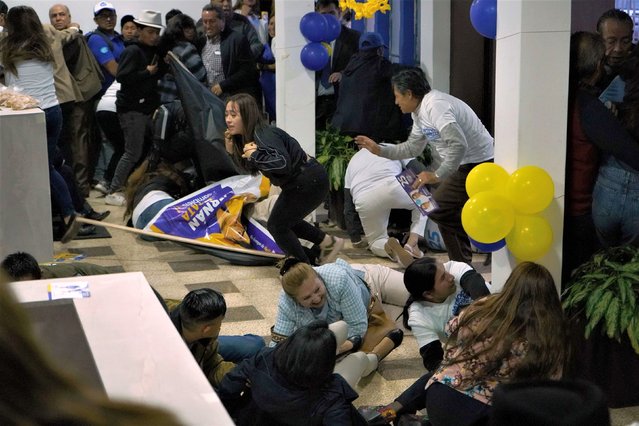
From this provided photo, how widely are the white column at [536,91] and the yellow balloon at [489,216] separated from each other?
0.77 feet

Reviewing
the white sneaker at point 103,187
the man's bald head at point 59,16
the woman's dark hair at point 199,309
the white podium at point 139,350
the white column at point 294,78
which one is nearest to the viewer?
the white podium at point 139,350

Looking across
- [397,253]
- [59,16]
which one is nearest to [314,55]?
[397,253]

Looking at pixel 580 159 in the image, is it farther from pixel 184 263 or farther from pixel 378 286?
pixel 184 263

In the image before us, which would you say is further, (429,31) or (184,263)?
(429,31)

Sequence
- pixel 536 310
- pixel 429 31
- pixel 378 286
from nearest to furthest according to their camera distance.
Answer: pixel 536 310 < pixel 378 286 < pixel 429 31

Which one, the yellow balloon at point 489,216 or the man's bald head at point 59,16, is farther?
the man's bald head at point 59,16

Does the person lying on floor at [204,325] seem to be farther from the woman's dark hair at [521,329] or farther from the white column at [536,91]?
the white column at [536,91]

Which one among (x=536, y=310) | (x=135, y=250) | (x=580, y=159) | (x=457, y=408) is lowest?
(x=135, y=250)

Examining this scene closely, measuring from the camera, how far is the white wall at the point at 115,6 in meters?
11.2

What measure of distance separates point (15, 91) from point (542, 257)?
138 inches

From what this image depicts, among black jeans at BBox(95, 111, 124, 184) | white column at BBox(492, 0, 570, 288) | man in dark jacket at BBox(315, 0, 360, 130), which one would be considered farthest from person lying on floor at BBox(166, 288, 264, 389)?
black jeans at BBox(95, 111, 124, 184)

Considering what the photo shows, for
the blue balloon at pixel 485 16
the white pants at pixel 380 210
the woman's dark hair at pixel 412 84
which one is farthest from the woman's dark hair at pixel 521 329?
the white pants at pixel 380 210

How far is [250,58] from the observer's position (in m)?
8.62

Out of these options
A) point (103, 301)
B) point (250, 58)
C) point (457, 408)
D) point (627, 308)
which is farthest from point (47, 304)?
point (250, 58)
